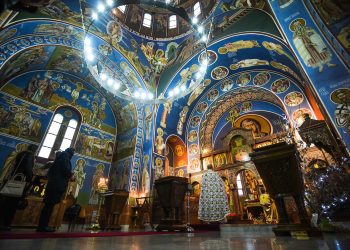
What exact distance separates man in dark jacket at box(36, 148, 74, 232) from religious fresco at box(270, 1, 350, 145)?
6.90 metres

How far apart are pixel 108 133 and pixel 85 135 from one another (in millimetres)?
1494

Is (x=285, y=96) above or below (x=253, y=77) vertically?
below

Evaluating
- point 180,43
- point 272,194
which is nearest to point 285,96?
point 180,43

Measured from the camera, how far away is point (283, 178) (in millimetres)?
2834

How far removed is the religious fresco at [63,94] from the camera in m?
9.77

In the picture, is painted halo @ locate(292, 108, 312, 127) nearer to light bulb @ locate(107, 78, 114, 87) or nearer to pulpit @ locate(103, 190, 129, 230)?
pulpit @ locate(103, 190, 129, 230)

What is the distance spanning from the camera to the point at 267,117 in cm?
1169

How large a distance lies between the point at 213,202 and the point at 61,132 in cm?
952

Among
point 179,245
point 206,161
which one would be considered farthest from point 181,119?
point 179,245

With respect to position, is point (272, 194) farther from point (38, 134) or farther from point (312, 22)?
point (38, 134)

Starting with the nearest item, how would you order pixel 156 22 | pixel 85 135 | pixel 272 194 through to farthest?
pixel 272 194 < pixel 85 135 < pixel 156 22

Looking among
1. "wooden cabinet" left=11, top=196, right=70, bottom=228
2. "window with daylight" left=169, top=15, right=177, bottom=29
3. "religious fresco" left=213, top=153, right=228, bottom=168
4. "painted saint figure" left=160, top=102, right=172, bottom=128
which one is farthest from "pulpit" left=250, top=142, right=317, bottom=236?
"window with daylight" left=169, top=15, right=177, bottom=29

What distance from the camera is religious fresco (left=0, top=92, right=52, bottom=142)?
8905 mm

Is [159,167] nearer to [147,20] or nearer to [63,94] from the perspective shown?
[63,94]
